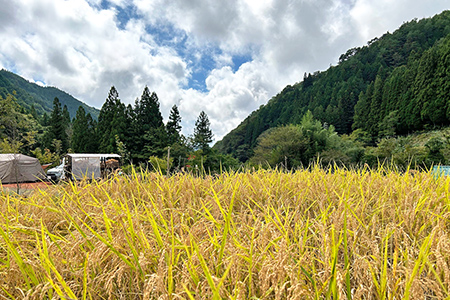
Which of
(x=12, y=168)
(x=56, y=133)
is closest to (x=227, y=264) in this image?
(x=12, y=168)

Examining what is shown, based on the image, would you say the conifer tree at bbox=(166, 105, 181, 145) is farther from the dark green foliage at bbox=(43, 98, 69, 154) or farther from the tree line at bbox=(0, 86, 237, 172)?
the dark green foliage at bbox=(43, 98, 69, 154)

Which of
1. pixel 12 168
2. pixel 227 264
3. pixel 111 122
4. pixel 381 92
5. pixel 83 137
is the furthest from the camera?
pixel 381 92

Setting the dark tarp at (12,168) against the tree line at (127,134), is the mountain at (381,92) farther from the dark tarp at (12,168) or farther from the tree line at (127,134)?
the dark tarp at (12,168)

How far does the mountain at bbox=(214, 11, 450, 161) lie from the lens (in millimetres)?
26734

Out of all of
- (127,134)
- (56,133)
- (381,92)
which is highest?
(381,92)

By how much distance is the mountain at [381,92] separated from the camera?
2673 centimetres

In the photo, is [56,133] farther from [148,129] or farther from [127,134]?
[148,129]

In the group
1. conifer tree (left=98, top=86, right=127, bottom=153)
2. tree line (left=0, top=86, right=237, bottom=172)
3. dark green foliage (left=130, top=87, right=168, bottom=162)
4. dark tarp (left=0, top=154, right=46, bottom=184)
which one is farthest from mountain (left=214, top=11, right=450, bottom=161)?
dark tarp (left=0, top=154, right=46, bottom=184)

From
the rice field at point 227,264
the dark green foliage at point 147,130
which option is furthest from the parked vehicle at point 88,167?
the dark green foliage at point 147,130

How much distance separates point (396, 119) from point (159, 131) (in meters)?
31.7

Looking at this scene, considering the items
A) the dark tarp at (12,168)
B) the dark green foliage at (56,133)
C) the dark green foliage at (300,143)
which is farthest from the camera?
the dark green foliage at (56,133)

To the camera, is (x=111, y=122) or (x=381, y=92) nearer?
(x=111, y=122)

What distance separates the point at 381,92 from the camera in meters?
36.0

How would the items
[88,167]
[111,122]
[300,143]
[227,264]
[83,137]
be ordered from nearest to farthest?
1. [227,264]
2. [88,167]
3. [300,143]
4. [111,122]
5. [83,137]
